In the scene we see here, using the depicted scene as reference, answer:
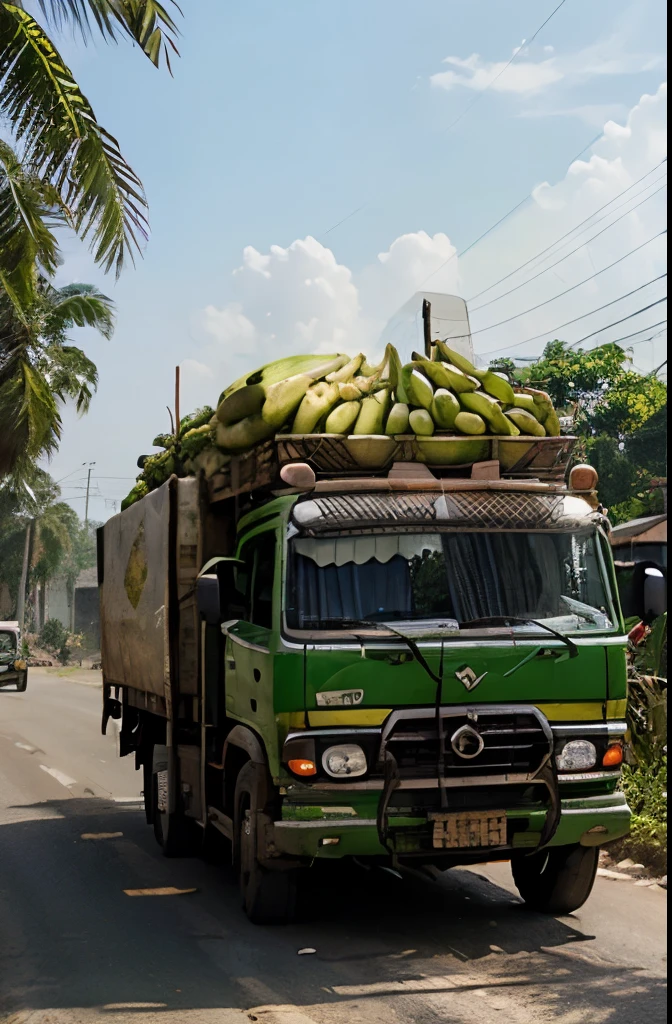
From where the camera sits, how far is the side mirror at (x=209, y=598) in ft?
23.2

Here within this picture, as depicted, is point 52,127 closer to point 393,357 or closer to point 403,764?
point 393,357

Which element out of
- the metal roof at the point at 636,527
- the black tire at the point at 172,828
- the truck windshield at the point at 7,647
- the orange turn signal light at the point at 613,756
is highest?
the metal roof at the point at 636,527

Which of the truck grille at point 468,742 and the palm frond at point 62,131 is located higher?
the palm frond at point 62,131

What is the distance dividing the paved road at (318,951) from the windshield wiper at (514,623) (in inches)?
66.5

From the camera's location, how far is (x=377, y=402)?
24.7 ft

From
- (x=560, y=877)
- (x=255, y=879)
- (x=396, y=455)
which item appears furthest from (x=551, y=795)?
(x=396, y=455)

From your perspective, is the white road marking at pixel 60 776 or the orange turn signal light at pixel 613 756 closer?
the orange turn signal light at pixel 613 756

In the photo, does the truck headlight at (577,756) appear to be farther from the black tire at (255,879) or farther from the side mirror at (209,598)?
the side mirror at (209,598)

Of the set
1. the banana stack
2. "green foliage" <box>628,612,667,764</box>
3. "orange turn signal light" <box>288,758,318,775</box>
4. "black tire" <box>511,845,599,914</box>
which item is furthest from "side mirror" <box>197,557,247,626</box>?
"green foliage" <box>628,612,667,764</box>

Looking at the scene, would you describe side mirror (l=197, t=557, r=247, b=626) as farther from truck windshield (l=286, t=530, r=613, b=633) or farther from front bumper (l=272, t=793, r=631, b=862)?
front bumper (l=272, t=793, r=631, b=862)

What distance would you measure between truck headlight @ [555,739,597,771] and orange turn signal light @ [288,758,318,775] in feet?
4.50

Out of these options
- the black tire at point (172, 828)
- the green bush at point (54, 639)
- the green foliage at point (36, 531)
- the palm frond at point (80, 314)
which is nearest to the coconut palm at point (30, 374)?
the palm frond at point (80, 314)

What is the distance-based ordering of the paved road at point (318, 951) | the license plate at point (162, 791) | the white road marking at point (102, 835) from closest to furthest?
the paved road at point (318, 951) → the license plate at point (162, 791) → the white road marking at point (102, 835)

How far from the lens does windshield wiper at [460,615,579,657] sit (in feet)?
21.8
